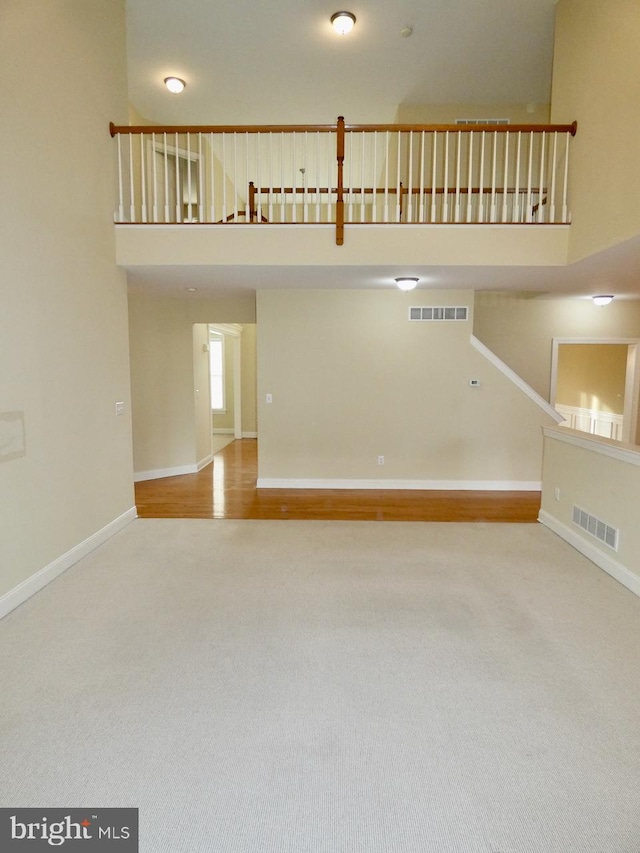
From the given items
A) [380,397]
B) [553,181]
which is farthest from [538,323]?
[553,181]

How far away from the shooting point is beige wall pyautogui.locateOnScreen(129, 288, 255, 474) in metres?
6.25

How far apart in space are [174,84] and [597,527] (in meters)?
6.56

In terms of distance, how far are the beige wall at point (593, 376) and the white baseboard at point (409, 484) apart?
3028 millimetres

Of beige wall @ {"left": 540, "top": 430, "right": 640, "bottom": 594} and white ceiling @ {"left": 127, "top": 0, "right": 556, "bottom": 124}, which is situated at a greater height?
white ceiling @ {"left": 127, "top": 0, "right": 556, "bottom": 124}

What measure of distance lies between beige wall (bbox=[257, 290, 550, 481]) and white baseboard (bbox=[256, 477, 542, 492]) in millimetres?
65

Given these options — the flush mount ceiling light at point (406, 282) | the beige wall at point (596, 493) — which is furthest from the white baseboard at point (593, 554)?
the flush mount ceiling light at point (406, 282)

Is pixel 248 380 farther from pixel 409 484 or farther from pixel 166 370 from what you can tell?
pixel 409 484

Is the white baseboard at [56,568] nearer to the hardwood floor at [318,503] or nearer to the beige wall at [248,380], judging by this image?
the hardwood floor at [318,503]

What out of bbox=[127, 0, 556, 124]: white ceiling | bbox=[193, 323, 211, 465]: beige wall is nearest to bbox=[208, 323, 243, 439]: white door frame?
bbox=[193, 323, 211, 465]: beige wall

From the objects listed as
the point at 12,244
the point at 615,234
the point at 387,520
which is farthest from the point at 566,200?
the point at 12,244

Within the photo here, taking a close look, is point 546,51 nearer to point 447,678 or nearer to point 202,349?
point 202,349

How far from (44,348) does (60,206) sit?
1.07 meters

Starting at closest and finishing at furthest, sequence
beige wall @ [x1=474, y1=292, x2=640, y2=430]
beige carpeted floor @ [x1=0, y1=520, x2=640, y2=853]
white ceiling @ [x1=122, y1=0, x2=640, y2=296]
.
Result: 1. beige carpeted floor @ [x1=0, y1=520, x2=640, y2=853]
2. white ceiling @ [x1=122, y1=0, x2=640, y2=296]
3. beige wall @ [x1=474, y1=292, x2=640, y2=430]

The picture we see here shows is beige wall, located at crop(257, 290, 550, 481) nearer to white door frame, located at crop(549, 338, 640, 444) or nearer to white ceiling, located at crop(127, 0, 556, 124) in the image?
white door frame, located at crop(549, 338, 640, 444)
